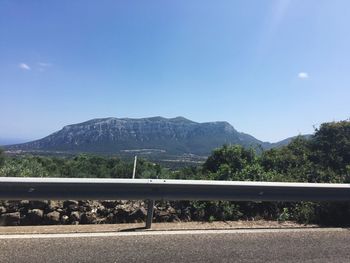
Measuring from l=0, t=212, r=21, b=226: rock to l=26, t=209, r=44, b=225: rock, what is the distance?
5.9 inches

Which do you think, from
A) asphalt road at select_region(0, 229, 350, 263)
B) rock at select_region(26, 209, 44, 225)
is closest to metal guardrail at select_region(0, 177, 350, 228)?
asphalt road at select_region(0, 229, 350, 263)

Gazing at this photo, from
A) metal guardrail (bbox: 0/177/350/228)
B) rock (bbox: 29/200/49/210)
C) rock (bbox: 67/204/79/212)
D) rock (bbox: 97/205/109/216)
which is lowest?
rock (bbox: 97/205/109/216)

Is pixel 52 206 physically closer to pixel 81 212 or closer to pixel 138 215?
pixel 81 212

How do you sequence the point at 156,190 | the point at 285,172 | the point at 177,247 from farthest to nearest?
the point at 285,172 → the point at 156,190 → the point at 177,247

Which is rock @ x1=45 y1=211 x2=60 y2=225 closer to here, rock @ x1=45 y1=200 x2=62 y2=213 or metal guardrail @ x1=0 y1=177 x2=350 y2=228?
rock @ x1=45 y1=200 x2=62 y2=213

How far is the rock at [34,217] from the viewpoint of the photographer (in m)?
6.87

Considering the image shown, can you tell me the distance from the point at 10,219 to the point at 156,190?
221cm

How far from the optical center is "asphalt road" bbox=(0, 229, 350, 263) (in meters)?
5.16

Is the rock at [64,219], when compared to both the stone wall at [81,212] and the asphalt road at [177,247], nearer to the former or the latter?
the stone wall at [81,212]

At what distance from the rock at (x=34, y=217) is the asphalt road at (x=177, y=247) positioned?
3.73 feet

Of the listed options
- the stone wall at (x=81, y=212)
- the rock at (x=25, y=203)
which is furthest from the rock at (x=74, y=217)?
the rock at (x=25, y=203)

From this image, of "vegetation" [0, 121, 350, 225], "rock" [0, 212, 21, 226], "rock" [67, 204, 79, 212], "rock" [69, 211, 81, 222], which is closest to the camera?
"rock" [0, 212, 21, 226]

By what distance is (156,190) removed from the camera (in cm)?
647

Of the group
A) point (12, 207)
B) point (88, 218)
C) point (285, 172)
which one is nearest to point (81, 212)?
point (88, 218)
